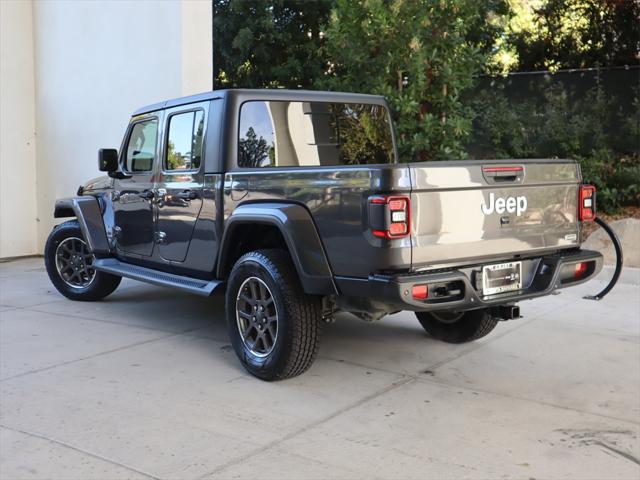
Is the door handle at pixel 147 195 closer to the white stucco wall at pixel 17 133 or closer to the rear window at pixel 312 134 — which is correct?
the rear window at pixel 312 134

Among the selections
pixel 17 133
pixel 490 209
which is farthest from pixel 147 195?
pixel 17 133

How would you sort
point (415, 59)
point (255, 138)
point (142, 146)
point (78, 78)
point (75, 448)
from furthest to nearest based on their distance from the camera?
point (78, 78)
point (415, 59)
point (142, 146)
point (255, 138)
point (75, 448)

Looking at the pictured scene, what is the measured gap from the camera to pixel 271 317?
4.64m

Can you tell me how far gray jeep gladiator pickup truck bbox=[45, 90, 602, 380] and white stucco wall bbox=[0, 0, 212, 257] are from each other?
2595 millimetres

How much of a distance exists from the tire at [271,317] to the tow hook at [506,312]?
1.21 metres

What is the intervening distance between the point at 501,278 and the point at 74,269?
451 centimetres

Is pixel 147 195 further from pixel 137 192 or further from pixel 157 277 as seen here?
pixel 157 277

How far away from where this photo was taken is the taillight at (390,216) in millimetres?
3826

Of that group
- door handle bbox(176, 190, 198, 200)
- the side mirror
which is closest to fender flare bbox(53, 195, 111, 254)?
the side mirror

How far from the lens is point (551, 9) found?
12461 mm

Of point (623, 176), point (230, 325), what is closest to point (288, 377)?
point (230, 325)

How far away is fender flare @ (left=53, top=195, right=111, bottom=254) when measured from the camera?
6555 millimetres

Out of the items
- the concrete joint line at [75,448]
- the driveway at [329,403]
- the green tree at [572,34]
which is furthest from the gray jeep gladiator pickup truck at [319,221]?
the green tree at [572,34]

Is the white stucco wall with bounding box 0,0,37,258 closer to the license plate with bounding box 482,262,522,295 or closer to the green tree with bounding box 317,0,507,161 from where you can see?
the green tree with bounding box 317,0,507,161
